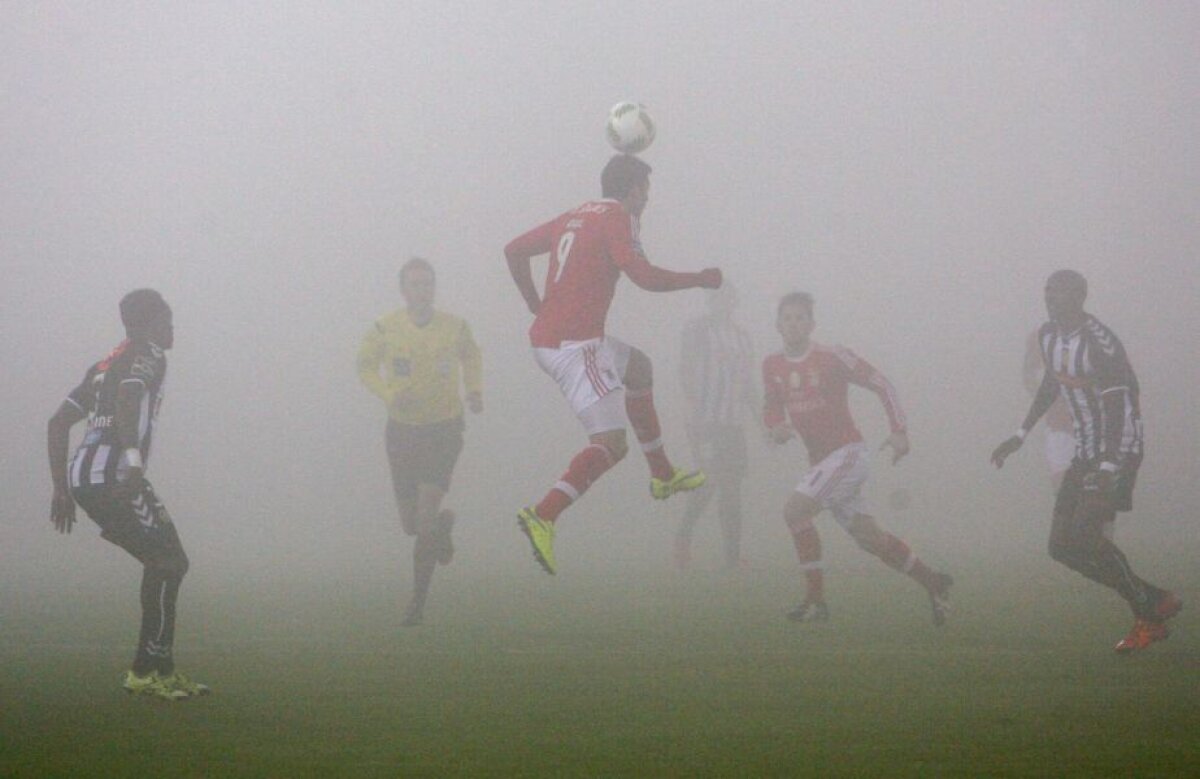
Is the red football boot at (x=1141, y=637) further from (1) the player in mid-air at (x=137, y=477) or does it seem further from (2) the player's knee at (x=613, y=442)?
(1) the player in mid-air at (x=137, y=477)

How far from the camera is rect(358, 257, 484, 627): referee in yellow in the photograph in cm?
938

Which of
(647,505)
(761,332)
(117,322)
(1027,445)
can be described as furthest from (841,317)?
(117,322)

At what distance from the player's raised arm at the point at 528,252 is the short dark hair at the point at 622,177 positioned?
0.31 metres

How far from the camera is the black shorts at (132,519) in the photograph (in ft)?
19.9

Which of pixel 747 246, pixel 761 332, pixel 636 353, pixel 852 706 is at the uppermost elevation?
pixel 747 246

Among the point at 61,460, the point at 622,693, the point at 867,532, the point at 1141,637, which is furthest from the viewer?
the point at 867,532

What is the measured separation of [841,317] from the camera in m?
25.5

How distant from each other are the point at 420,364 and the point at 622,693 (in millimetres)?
3961

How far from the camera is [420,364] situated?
945 cm

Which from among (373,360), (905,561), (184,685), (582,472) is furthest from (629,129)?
(184,685)

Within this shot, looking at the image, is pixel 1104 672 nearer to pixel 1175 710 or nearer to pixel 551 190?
pixel 1175 710

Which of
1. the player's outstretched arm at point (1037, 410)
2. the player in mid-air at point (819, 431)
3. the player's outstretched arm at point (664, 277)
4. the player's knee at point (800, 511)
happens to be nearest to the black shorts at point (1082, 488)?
the player's outstretched arm at point (1037, 410)

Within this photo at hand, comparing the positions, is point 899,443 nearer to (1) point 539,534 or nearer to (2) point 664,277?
(2) point 664,277

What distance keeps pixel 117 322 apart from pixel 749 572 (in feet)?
52.9
